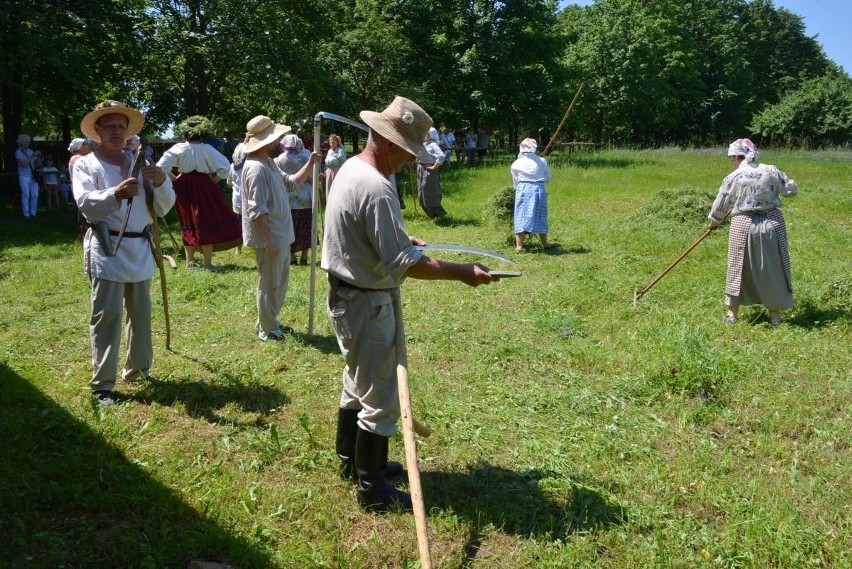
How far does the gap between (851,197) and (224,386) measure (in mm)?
14994

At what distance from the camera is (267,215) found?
6.00m

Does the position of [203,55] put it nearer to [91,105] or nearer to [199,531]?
[91,105]

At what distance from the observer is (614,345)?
644 centimetres

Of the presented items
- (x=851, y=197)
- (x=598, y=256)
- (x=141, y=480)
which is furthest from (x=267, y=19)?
(x=141, y=480)

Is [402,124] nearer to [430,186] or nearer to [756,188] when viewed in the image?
[756,188]

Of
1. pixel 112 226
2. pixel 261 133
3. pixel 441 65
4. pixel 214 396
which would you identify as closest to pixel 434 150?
pixel 261 133

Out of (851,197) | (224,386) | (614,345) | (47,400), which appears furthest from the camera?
(851,197)

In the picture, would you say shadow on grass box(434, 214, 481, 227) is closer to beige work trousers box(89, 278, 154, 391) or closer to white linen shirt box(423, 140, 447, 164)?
white linen shirt box(423, 140, 447, 164)

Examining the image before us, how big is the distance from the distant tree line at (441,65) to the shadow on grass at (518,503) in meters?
14.0

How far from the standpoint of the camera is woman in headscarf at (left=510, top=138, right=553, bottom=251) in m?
10.9

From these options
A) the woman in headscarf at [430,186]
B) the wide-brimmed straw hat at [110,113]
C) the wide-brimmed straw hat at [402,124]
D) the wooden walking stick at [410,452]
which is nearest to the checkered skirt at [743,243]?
the wooden walking stick at [410,452]

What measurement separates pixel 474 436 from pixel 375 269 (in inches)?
66.5

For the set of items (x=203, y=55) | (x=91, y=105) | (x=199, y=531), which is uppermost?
(x=203, y=55)

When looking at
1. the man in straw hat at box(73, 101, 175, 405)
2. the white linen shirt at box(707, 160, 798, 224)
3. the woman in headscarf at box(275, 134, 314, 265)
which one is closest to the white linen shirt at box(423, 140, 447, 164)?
the woman in headscarf at box(275, 134, 314, 265)
